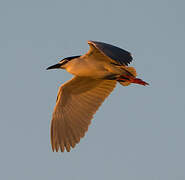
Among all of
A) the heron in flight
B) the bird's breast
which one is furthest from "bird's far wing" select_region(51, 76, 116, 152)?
the bird's breast

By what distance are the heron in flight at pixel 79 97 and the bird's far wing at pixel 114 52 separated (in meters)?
1.13

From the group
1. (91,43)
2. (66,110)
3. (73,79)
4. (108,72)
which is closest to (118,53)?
(91,43)

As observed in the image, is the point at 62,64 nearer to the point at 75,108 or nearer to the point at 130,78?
the point at 75,108

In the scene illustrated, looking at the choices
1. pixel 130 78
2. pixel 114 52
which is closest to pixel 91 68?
pixel 130 78

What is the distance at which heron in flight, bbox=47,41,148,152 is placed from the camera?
1133 cm

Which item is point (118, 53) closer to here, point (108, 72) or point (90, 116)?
point (108, 72)

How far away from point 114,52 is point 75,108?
3441 millimetres

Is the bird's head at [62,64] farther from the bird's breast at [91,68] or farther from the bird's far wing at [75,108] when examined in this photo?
the bird's far wing at [75,108]

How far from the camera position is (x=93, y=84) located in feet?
41.4

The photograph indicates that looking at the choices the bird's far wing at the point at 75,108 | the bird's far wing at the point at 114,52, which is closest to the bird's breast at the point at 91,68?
the bird's far wing at the point at 114,52

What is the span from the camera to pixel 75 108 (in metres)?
12.7

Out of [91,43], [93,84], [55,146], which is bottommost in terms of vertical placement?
[55,146]

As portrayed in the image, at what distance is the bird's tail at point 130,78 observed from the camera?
38.0ft

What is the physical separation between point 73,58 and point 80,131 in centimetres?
226
